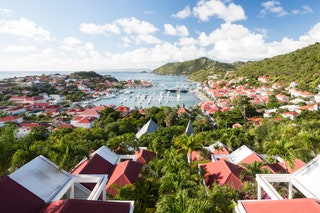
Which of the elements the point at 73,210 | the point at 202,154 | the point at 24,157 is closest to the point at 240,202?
the point at 73,210

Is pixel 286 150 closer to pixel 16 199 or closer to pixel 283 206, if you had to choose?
pixel 283 206

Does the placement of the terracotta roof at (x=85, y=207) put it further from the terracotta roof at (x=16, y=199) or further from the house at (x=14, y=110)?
the house at (x=14, y=110)

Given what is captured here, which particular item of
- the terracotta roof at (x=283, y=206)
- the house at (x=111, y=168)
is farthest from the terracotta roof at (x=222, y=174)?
the terracotta roof at (x=283, y=206)

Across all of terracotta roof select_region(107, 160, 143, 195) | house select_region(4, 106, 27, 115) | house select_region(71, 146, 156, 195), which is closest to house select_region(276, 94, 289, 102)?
house select_region(71, 146, 156, 195)

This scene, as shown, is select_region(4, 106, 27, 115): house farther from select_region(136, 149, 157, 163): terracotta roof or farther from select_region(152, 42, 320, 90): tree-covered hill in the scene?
select_region(152, 42, 320, 90): tree-covered hill

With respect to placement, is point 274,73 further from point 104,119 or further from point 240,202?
point 240,202

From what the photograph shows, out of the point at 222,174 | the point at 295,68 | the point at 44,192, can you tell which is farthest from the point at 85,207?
the point at 295,68
